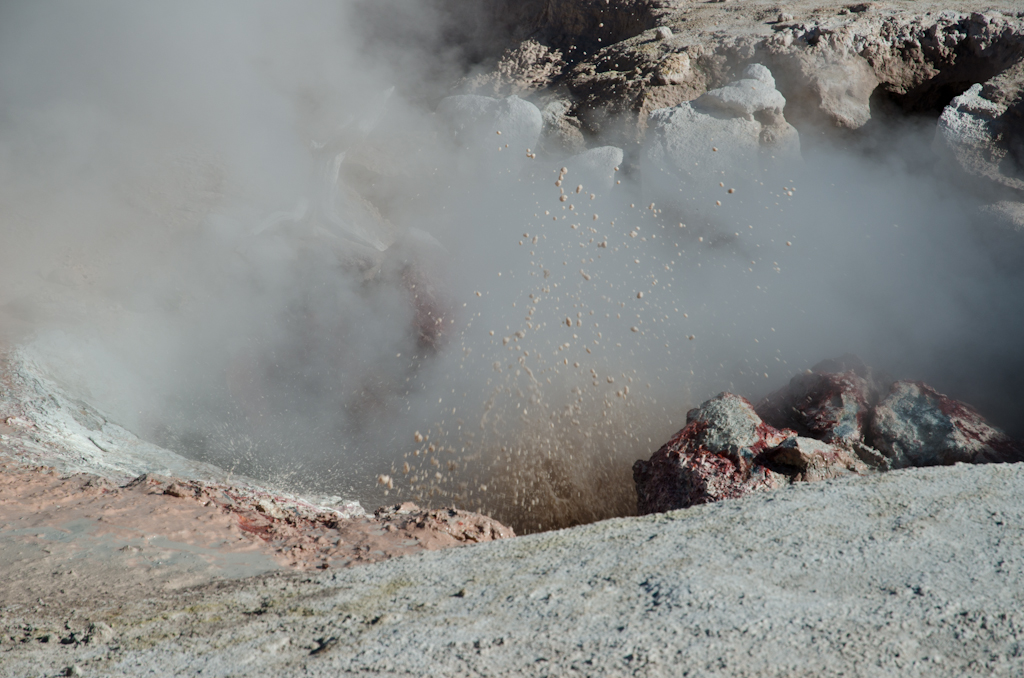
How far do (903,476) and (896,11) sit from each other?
3710 mm

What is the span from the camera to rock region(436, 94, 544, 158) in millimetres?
4480

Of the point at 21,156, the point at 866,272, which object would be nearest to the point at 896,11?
the point at 866,272

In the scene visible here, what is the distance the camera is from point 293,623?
1.48 m

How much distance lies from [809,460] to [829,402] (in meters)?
0.62

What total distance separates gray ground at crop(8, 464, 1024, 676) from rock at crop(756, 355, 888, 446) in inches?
39.0

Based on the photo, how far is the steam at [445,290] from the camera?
3.42 meters

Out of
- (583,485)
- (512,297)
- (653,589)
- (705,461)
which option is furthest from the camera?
(512,297)

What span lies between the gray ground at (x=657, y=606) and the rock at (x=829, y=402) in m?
0.99

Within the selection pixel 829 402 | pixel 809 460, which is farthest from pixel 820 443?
pixel 829 402

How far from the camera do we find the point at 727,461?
8.66ft

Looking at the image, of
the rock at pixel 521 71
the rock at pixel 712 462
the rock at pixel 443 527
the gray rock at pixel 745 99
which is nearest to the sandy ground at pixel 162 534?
the rock at pixel 443 527

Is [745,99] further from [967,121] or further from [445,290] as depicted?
[445,290]

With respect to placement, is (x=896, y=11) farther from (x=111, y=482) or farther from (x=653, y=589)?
(x=111, y=482)

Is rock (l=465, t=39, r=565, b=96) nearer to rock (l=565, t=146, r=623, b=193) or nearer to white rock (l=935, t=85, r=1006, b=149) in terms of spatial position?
rock (l=565, t=146, r=623, b=193)
